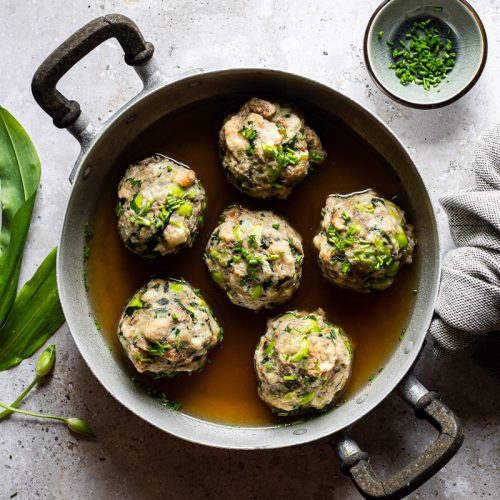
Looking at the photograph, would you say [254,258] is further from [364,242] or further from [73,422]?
[73,422]

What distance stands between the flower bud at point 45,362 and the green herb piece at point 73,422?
166 millimetres

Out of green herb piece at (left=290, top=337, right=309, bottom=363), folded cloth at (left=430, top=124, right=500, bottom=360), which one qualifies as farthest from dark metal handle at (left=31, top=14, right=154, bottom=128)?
folded cloth at (left=430, top=124, right=500, bottom=360)

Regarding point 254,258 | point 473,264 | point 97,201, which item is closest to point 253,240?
point 254,258

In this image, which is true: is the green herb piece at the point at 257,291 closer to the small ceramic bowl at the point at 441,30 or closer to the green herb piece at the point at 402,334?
the green herb piece at the point at 402,334

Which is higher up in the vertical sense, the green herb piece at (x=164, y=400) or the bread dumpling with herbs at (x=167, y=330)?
the bread dumpling with herbs at (x=167, y=330)

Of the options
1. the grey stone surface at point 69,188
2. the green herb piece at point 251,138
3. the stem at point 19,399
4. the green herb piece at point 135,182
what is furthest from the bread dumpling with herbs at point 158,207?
the stem at point 19,399

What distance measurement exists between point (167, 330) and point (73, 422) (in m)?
0.62

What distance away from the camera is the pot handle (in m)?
2.22

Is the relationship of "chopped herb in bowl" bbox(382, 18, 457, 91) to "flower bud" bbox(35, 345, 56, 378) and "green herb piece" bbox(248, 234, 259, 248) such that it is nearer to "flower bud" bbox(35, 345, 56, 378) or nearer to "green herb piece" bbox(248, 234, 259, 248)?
"green herb piece" bbox(248, 234, 259, 248)

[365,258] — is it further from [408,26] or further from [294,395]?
[408,26]

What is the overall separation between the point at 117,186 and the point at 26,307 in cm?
60

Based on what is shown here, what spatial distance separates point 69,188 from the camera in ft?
9.04

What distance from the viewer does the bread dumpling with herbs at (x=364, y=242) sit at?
2.44m

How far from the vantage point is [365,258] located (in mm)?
2428
